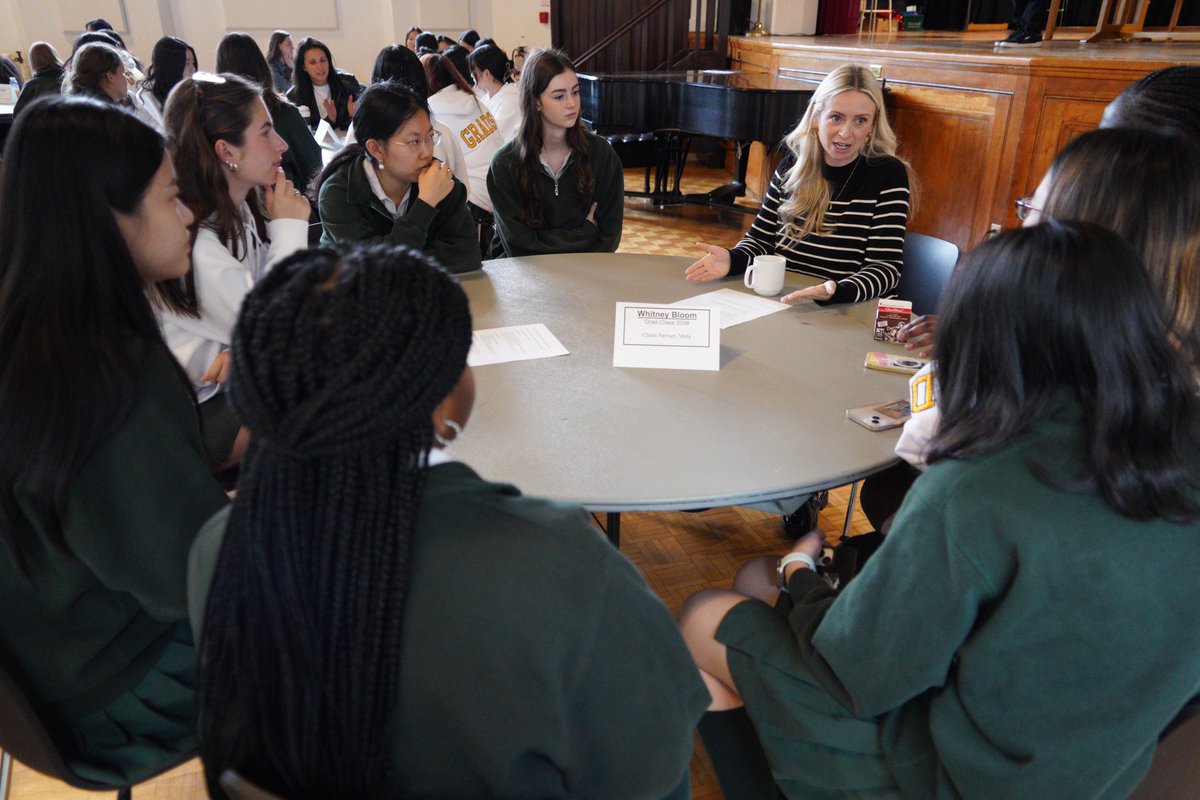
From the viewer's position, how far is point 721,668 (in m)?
1.18

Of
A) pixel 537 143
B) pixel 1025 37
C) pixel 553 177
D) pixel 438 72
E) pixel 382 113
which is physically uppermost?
pixel 1025 37

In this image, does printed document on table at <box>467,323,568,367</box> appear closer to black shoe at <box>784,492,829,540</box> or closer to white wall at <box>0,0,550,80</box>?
black shoe at <box>784,492,829,540</box>

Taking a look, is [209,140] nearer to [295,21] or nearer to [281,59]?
[281,59]

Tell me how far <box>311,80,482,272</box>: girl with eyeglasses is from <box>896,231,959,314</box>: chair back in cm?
125

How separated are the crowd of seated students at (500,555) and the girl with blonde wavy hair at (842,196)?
2.43 ft

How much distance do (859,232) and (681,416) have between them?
3.84ft

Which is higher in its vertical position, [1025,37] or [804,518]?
[1025,37]

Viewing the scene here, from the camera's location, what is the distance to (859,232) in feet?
7.29

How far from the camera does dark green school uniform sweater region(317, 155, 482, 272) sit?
2.19 metres

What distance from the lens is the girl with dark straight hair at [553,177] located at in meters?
2.64

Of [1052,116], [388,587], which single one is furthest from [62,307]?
[1052,116]

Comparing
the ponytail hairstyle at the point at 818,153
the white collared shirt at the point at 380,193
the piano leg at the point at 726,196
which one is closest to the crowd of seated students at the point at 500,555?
the ponytail hairstyle at the point at 818,153

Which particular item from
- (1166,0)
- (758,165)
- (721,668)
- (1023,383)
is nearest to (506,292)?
(721,668)

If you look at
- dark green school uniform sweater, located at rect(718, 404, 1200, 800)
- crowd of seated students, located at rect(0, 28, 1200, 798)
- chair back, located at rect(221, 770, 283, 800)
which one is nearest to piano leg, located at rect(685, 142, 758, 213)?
crowd of seated students, located at rect(0, 28, 1200, 798)
